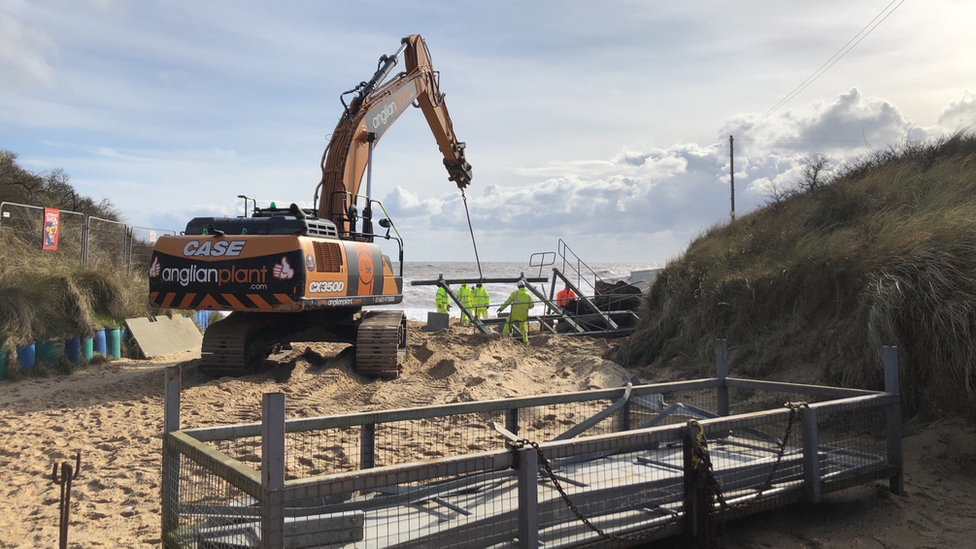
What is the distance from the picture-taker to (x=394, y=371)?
10359 mm

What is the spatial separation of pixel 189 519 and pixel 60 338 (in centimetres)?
930

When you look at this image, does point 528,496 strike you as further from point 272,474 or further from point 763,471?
point 763,471

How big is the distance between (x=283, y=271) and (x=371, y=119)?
12.4 ft

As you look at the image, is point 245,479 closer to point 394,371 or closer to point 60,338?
point 394,371

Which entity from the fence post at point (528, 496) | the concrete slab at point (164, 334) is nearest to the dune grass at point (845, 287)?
the fence post at point (528, 496)

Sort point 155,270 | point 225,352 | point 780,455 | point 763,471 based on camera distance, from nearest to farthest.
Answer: point 780,455, point 763,471, point 155,270, point 225,352

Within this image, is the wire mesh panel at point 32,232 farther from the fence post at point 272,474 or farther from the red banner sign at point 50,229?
the fence post at point 272,474

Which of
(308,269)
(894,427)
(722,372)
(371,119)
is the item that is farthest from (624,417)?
(371,119)

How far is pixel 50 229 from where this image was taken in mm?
14328

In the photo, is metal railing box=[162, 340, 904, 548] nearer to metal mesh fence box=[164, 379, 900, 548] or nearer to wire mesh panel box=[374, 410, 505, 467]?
metal mesh fence box=[164, 379, 900, 548]

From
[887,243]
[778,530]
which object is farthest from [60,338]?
[887,243]

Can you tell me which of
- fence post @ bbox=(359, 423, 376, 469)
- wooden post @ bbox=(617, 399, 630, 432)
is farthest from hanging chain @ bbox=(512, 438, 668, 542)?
wooden post @ bbox=(617, 399, 630, 432)

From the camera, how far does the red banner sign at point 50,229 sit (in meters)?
14.1

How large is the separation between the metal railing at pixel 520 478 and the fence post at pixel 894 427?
1cm
